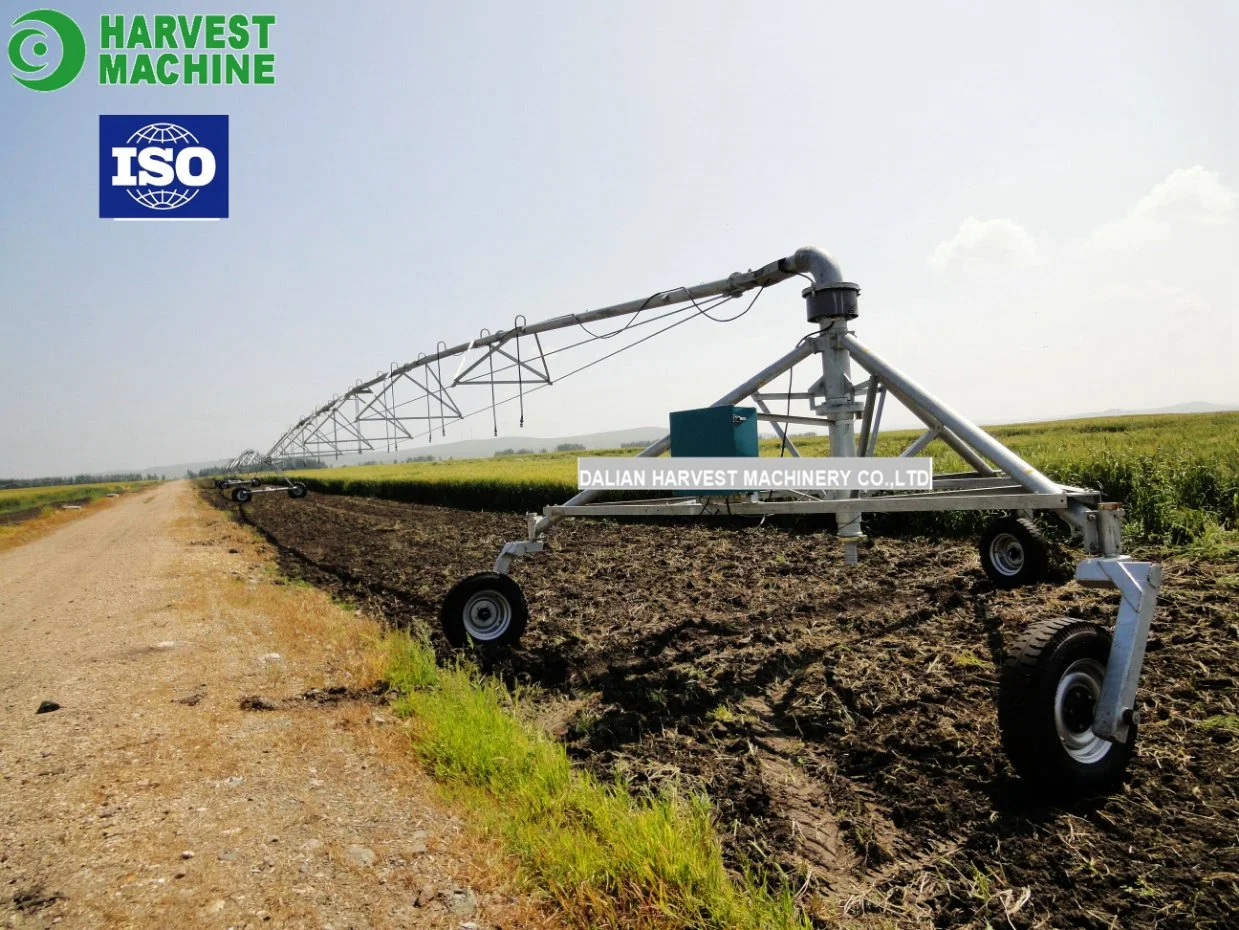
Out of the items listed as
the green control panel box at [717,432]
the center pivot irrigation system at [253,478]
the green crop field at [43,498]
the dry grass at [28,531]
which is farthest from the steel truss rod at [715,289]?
the green crop field at [43,498]

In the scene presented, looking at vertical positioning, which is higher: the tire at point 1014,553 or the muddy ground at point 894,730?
the tire at point 1014,553

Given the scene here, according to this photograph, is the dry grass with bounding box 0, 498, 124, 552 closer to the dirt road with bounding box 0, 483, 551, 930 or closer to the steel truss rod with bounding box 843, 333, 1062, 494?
the dirt road with bounding box 0, 483, 551, 930

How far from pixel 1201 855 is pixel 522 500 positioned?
18.8 m

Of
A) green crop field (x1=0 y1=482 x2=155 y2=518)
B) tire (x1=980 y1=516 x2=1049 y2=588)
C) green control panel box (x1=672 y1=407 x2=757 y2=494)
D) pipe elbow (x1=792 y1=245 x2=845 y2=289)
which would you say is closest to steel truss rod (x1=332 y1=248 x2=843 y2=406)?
pipe elbow (x1=792 y1=245 x2=845 y2=289)

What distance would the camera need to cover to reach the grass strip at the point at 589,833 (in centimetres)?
236

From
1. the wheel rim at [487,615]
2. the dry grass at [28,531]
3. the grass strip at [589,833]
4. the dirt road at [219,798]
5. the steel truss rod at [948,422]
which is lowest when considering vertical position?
the dry grass at [28,531]

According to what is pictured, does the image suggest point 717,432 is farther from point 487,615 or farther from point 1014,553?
point 1014,553

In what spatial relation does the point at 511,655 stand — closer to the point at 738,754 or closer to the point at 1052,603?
the point at 738,754

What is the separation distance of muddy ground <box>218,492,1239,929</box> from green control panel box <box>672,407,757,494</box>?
1.62 metres

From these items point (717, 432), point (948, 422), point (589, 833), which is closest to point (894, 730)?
point (589, 833)

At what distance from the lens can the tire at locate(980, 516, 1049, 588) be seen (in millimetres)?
6129

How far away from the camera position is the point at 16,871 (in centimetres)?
282

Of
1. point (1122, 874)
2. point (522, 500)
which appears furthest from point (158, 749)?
point (522, 500)

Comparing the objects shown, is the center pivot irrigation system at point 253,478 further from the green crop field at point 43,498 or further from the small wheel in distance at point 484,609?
the green crop field at point 43,498
